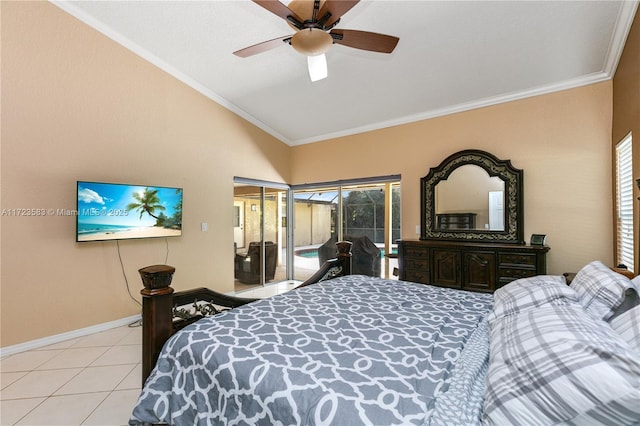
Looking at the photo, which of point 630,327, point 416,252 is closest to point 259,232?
point 416,252

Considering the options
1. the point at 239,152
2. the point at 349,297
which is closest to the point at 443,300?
the point at 349,297

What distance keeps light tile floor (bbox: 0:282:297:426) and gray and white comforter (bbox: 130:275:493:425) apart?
3.21 ft

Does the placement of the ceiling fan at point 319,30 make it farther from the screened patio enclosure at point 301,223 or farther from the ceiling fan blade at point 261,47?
the screened patio enclosure at point 301,223

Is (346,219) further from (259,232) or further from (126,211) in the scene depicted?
(126,211)

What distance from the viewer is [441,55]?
3041 mm

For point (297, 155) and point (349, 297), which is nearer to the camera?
point (349, 297)

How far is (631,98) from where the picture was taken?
2387 mm

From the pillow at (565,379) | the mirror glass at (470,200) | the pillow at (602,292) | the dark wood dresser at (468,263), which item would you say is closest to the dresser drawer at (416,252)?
the dark wood dresser at (468,263)

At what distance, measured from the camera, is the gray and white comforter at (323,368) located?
0.91m

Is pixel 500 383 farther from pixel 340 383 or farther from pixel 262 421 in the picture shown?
pixel 262 421

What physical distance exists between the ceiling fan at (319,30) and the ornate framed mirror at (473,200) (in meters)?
2.20

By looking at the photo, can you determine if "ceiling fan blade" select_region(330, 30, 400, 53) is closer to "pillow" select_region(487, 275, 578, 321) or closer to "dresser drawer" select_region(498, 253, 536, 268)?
"pillow" select_region(487, 275, 578, 321)

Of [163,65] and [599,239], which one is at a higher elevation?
[163,65]

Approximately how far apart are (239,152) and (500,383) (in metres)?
4.56
